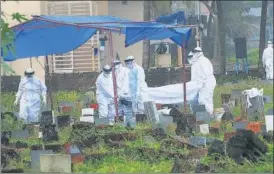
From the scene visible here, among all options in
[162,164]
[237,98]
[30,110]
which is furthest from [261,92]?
[30,110]

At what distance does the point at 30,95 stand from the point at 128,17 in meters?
1.76

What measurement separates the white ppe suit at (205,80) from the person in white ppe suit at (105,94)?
3.74 ft

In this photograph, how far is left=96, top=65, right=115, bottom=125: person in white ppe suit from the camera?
11250mm

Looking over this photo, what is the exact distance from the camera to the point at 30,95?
39.6 feet

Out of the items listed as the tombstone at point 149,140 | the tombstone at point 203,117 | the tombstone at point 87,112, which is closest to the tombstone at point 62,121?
the tombstone at point 87,112

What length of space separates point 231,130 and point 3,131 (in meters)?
2.79

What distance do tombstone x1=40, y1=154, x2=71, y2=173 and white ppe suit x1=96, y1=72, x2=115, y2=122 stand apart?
1837 millimetres

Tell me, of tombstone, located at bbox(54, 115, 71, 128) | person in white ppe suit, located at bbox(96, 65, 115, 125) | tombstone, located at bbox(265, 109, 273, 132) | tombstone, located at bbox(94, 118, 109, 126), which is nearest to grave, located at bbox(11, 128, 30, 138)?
tombstone, located at bbox(54, 115, 71, 128)

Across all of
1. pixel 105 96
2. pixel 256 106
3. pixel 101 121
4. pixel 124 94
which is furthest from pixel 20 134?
pixel 256 106

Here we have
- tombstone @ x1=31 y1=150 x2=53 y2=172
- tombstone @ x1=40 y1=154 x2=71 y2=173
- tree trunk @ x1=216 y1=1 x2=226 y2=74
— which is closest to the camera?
tombstone @ x1=40 y1=154 x2=71 y2=173

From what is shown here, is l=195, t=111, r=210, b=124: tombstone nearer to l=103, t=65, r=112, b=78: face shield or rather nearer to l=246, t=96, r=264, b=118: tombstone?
l=246, t=96, r=264, b=118: tombstone

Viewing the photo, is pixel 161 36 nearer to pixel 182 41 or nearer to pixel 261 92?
pixel 182 41

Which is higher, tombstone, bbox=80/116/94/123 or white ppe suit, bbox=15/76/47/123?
white ppe suit, bbox=15/76/47/123

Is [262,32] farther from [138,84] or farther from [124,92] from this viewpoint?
[124,92]
